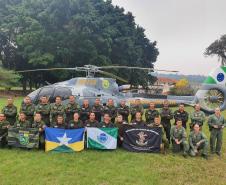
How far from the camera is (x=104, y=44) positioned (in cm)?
4375

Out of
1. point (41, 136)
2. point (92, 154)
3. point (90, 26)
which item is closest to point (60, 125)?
point (41, 136)

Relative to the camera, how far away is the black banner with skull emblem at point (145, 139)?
12148 mm

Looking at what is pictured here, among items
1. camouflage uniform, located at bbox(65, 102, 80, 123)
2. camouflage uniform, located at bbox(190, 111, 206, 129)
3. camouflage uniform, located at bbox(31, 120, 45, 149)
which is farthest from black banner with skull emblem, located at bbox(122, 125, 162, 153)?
camouflage uniform, located at bbox(31, 120, 45, 149)

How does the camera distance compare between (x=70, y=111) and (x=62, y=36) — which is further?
(x=62, y=36)

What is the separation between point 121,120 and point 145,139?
47.2 inches

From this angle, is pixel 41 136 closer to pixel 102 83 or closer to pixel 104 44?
pixel 102 83

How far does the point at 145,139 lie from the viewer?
12.2 m

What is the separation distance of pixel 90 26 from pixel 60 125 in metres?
31.0

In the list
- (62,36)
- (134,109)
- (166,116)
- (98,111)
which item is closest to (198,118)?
(166,116)

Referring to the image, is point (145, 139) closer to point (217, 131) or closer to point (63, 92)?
point (217, 131)

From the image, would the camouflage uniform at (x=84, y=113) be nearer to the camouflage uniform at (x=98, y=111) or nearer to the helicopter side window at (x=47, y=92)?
the camouflage uniform at (x=98, y=111)

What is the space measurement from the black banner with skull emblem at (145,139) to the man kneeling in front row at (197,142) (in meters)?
1.06

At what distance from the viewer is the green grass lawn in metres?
9.44

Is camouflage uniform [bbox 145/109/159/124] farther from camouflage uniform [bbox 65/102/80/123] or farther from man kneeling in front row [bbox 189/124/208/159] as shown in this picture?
camouflage uniform [bbox 65/102/80/123]
